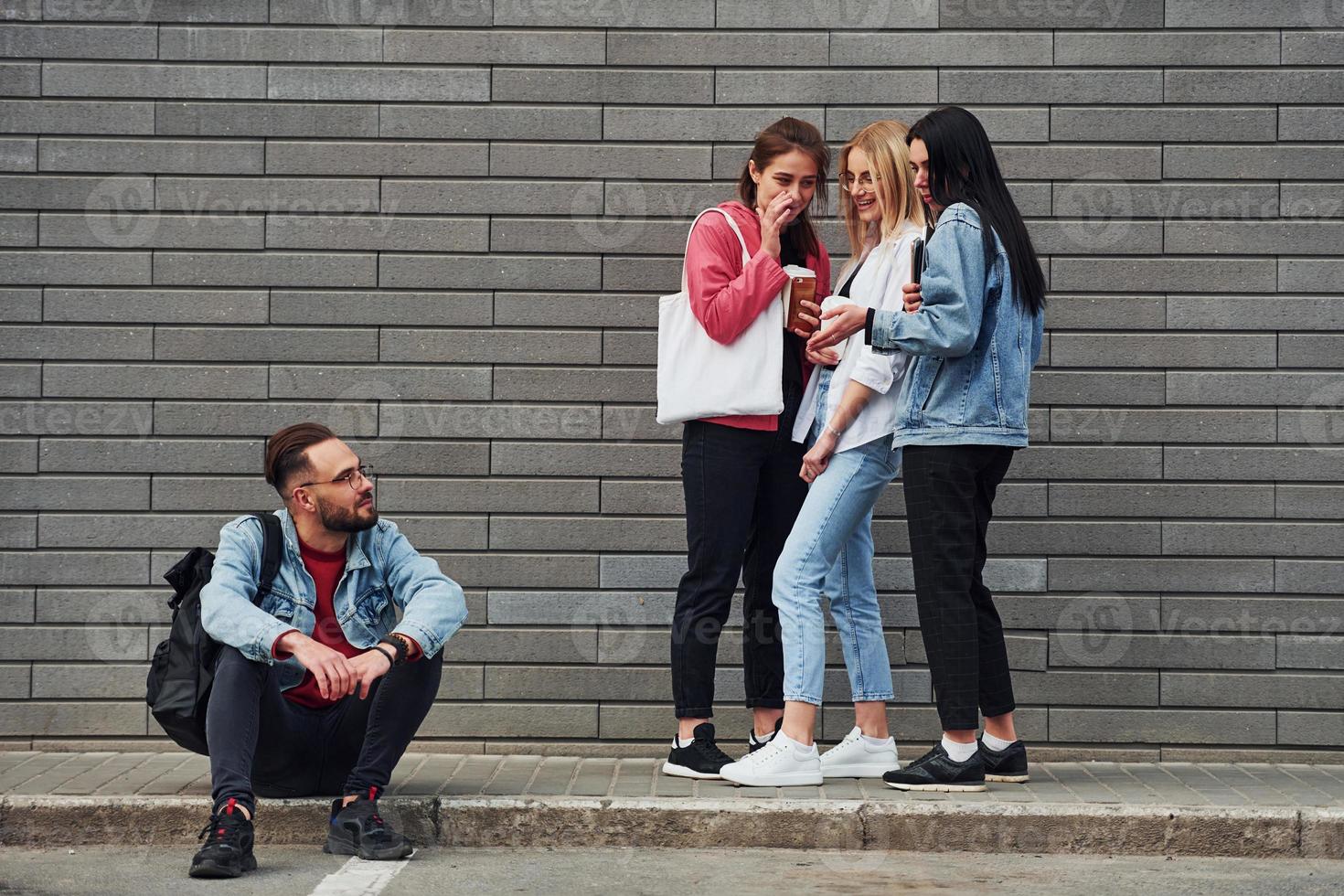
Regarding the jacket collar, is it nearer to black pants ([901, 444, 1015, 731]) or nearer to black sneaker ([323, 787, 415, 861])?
black sneaker ([323, 787, 415, 861])

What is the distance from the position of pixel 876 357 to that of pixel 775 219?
60cm

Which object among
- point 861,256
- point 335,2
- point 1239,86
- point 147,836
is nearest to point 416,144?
point 335,2

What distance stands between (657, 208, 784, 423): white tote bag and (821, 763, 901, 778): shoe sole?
4.15 ft

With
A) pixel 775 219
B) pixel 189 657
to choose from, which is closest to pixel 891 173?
pixel 775 219

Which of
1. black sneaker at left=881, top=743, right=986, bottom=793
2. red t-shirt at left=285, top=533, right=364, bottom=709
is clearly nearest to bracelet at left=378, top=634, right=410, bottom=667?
red t-shirt at left=285, top=533, right=364, bottom=709

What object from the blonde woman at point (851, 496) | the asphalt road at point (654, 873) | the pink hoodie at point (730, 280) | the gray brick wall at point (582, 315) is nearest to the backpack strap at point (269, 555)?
the asphalt road at point (654, 873)

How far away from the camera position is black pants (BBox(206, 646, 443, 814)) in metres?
4.31

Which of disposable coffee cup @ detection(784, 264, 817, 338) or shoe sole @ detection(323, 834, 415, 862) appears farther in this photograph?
disposable coffee cup @ detection(784, 264, 817, 338)

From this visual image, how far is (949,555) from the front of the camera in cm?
497

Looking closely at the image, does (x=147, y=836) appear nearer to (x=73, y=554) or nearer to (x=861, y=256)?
(x=73, y=554)

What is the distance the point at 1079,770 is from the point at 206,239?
3919 mm

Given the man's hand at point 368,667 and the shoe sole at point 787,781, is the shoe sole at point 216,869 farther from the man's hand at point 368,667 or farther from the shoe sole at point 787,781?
the shoe sole at point 787,781

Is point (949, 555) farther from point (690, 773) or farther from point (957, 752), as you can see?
point (690, 773)

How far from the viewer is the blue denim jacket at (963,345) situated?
4.84 meters
